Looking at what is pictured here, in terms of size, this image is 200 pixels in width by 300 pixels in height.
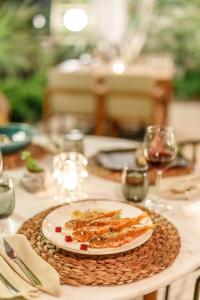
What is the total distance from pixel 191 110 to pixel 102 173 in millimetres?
4862

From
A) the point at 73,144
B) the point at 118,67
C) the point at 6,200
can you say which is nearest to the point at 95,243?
the point at 6,200

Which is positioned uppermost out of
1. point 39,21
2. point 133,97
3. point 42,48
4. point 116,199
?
point 39,21

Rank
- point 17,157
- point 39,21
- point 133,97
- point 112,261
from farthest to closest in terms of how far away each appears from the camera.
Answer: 1. point 39,21
2. point 133,97
3. point 17,157
4. point 112,261

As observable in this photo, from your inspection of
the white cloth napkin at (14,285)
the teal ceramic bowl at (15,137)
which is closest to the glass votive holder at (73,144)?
the teal ceramic bowl at (15,137)

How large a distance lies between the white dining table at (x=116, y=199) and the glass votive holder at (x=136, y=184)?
57mm

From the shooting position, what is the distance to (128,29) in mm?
6496

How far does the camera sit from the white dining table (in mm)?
1021

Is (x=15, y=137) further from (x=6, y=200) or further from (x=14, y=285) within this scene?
(x=14, y=285)

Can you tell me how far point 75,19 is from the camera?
6227 mm

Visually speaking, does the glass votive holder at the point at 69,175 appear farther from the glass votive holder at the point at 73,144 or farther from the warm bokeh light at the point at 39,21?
the warm bokeh light at the point at 39,21

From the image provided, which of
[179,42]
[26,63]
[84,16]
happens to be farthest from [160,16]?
[26,63]

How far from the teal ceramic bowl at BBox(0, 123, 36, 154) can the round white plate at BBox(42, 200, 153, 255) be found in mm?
542

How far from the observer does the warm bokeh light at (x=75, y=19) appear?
6160mm

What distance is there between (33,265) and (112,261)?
7.2 inches
